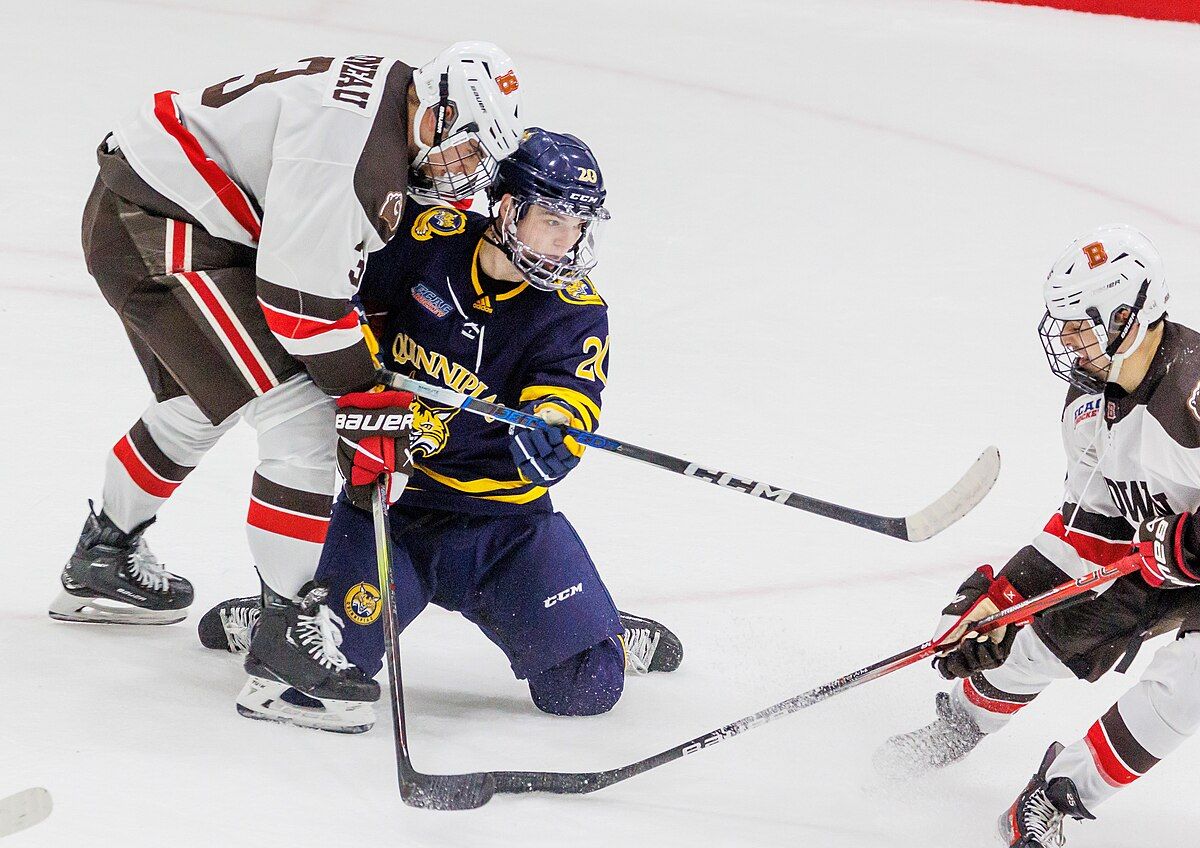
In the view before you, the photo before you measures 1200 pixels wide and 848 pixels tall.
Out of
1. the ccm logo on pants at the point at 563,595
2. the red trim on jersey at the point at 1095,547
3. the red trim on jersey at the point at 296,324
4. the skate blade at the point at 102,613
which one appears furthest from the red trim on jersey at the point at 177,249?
the red trim on jersey at the point at 1095,547

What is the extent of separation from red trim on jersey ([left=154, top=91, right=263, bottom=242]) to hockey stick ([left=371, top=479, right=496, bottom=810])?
1.83 feet

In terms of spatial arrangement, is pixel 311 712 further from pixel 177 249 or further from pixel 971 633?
pixel 971 633

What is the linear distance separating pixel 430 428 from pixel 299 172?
56 centimetres

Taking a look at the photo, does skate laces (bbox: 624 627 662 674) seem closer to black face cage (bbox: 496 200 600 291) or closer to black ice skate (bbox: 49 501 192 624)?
black face cage (bbox: 496 200 600 291)

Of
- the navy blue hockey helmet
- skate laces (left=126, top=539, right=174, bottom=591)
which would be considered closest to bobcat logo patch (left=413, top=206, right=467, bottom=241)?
the navy blue hockey helmet

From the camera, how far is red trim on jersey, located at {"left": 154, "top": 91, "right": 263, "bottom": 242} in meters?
2.46

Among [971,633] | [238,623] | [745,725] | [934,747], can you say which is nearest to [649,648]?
[745,725]

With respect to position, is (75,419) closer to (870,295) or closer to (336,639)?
(336,639)

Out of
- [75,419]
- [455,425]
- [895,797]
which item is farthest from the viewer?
[75,419]

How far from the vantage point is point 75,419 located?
11.9ft

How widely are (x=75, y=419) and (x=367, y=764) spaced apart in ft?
5.37

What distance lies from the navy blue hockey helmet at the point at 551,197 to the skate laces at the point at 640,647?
0.72 meters

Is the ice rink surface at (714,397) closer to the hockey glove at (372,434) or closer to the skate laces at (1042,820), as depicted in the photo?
the skate laces at (1042,820)

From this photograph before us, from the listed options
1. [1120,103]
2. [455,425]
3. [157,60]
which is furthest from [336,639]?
[1120,103]
